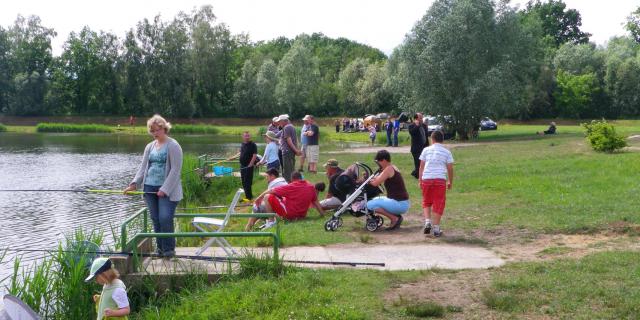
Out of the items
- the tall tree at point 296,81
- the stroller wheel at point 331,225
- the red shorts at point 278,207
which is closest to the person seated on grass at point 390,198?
the stroller wheel at point 331,225

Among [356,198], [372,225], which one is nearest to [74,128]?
[356,198]

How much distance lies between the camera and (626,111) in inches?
2564

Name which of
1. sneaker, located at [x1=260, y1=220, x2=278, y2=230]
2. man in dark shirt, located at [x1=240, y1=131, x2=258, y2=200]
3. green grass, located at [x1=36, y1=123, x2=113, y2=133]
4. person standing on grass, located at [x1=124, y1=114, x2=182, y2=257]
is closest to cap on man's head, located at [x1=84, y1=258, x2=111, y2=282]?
person standing on grass, located at [x1=124, y1=114, x2=182, y2=257]

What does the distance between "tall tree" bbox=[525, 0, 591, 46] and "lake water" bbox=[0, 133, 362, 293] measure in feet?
207

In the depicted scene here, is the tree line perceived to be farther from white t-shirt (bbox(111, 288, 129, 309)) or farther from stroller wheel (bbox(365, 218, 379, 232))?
white t-shirt (bbox(111, 288, 129, 309))

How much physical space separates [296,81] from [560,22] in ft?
126

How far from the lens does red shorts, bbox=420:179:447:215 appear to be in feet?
31.8

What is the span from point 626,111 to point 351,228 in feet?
204

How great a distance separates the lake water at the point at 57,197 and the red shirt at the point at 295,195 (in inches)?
143

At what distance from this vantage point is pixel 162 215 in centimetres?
826

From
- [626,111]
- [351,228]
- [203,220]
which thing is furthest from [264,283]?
[626,111]

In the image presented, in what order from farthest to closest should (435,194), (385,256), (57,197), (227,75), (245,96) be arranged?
(227,75), (245,96), (57,197), (435,194), (385,256)

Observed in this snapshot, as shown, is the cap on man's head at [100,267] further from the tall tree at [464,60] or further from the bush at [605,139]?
the tall tree at [464,60]

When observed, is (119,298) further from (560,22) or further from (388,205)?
(560,22)
